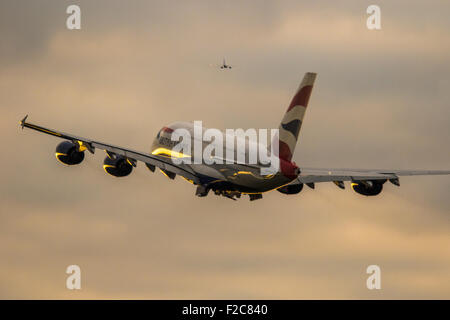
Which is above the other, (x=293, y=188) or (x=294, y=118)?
(x=294, y=118)

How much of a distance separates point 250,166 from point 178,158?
38.5 ft

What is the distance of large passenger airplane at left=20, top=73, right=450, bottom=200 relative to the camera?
239 ft

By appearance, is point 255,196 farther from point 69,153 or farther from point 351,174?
point 69,153

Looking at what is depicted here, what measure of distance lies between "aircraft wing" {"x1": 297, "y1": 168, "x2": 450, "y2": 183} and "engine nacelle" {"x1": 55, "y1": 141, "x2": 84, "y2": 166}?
1701 centimetres

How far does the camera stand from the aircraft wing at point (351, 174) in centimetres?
7506

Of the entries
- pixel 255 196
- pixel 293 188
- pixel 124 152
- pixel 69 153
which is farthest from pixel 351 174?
pixel 69 153

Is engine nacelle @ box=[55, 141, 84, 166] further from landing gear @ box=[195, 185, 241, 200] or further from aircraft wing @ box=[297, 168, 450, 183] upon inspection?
aircraft wing @ box=[297, 168, 450, 183]

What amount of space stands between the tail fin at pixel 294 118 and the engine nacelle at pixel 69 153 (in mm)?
15380

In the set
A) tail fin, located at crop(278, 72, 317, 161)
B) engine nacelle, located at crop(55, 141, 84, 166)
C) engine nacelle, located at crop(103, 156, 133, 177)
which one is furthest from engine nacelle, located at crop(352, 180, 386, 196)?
engine nacelle, located at crop(55, 141, 84, 166)

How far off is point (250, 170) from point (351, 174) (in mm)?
8172

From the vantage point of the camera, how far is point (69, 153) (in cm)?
7581

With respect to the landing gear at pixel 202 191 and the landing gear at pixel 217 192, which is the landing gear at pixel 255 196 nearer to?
the landing gear at pixel 217 192

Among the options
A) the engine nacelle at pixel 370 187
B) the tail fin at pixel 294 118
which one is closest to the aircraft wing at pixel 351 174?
the engine nacelle at pixel 370 187
